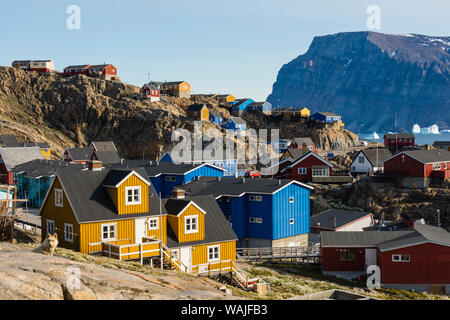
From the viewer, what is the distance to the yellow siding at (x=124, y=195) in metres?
34.8

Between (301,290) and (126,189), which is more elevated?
(126,189)

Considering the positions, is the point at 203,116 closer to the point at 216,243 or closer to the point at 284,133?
the point at 284,133

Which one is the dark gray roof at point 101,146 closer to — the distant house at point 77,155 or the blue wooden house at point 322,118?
the distant house at point 77,155

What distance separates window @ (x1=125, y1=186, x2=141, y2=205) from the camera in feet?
115

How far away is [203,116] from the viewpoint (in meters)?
167

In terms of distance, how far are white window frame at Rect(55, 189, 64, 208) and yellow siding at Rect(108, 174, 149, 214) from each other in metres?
3.17

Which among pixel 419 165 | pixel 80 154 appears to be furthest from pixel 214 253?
pixel 80 154

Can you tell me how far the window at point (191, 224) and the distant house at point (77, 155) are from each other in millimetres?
70870

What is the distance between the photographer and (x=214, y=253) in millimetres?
36938

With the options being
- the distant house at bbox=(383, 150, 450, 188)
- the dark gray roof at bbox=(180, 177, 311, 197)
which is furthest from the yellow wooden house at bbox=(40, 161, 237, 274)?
the distant house at bbox=(383, 150, 450, 188)

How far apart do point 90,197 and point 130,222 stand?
3042 mm

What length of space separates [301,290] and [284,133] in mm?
153164

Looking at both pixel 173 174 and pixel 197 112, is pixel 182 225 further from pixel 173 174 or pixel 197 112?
pixel 197 112
